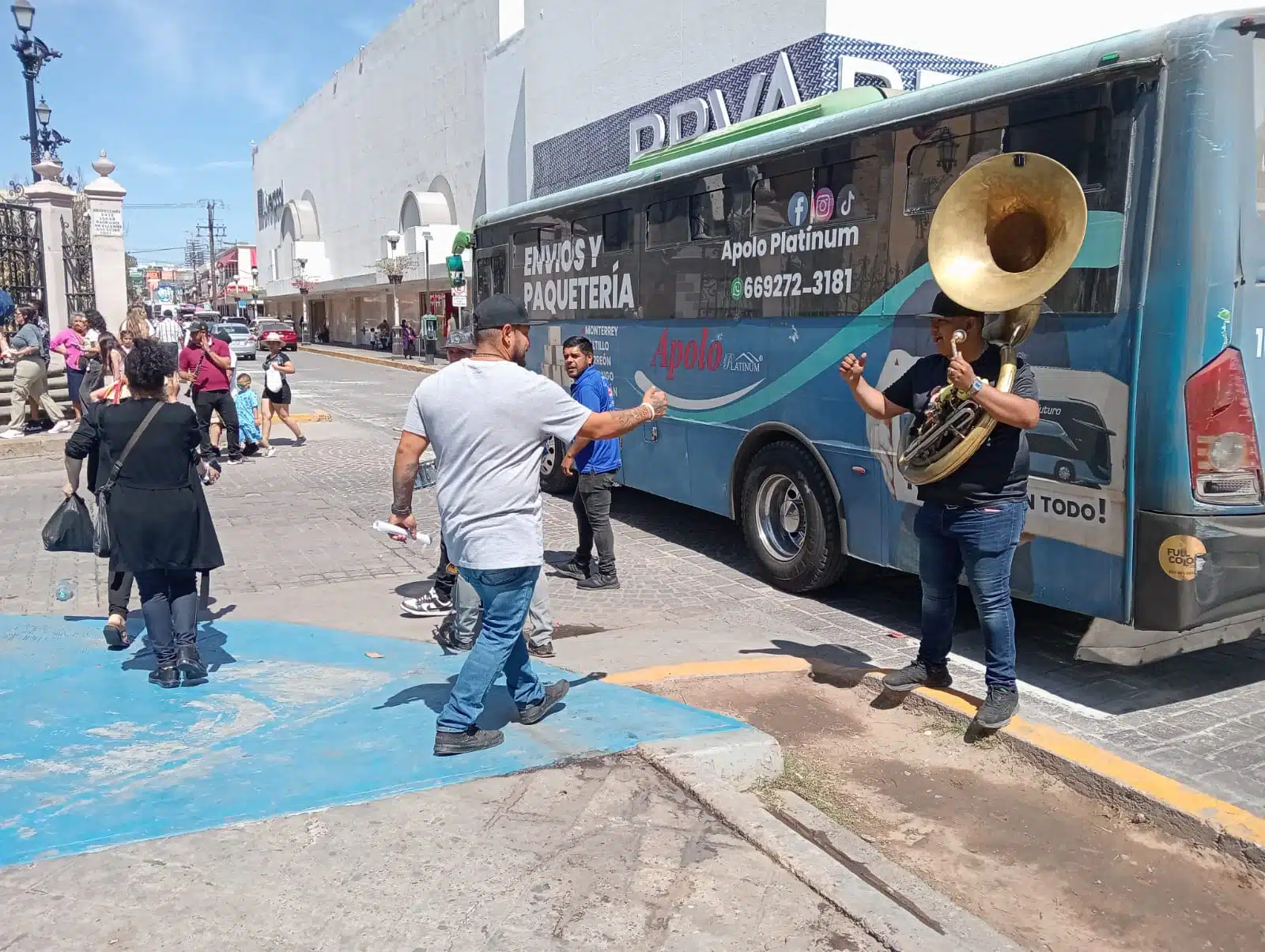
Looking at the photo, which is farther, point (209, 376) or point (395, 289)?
point (395, 289)

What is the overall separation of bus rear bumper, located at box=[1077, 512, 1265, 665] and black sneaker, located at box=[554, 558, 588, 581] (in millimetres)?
3887

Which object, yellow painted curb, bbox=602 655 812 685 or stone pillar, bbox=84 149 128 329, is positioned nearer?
yellow painted curb, bbox=602 655 812 685

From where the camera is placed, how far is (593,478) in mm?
7102

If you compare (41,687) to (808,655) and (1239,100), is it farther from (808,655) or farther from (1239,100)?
(1239,100)

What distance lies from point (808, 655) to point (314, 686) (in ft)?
8.88

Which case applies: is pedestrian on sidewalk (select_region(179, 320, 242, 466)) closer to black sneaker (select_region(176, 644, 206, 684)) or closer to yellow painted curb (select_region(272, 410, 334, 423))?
yellow painted curb (select_region(272, 410, 334, 423))

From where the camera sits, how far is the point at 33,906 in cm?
314

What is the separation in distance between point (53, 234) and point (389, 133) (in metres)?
33.4

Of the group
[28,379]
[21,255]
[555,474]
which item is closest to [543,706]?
[555,474]

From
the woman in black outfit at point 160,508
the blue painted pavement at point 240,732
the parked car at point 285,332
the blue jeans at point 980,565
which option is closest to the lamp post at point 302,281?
the parked car at point 285,332

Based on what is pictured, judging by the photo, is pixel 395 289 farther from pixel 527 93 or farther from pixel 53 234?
pixel 53 234

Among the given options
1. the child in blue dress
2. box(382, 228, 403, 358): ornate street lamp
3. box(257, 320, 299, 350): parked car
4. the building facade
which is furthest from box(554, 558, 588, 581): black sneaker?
box(257, 320, 299, 350): parked car

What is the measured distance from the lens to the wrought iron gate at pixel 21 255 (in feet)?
59.4

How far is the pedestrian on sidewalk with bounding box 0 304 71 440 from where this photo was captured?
14.3 metres
